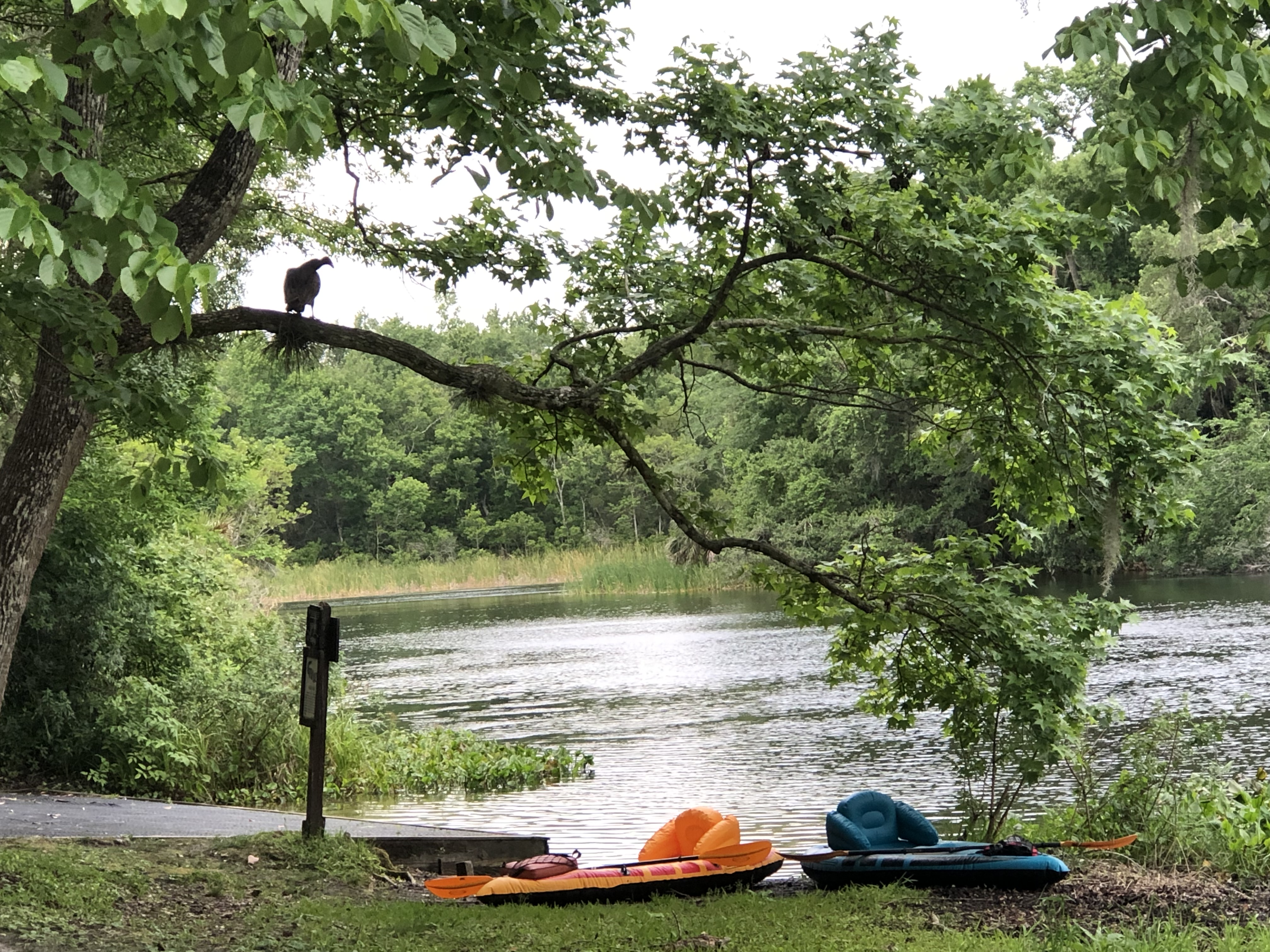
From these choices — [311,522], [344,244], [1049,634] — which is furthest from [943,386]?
[311,522]

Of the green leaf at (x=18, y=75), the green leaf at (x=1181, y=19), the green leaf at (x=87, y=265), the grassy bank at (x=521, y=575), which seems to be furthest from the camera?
the grassy bank at (x=521, y=575)

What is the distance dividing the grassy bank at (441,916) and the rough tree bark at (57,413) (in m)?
1.05

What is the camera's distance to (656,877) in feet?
23.2

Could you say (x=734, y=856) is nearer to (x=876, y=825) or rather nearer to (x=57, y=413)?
(x=876, y=825)

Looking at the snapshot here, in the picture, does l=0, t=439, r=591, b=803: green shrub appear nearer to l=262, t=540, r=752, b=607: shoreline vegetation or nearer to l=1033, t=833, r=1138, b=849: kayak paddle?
l=1033, t=833, r=1138, b=849: kayak paddle

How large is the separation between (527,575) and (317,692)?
44.0 metres

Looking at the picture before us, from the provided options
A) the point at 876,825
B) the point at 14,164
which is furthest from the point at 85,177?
the point at 876,825

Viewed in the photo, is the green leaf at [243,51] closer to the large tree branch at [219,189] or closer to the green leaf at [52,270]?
the green leaf at [52,270]

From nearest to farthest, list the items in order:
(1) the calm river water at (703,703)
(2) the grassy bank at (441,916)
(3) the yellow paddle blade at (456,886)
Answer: (2) the grassy bank at (441,916), (3) the yellow paddle blade at (456,886), (1) the calm river water at (703,703)

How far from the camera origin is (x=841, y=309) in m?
8.21

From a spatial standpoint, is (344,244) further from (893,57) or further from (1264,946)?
(1264,946)

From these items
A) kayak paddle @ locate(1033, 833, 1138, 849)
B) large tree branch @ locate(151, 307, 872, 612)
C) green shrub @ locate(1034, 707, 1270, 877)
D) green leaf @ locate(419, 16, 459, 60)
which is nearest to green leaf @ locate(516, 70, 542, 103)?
green leaf @ locate(419, 16, 459, 60)

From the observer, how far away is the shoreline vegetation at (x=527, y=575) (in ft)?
133

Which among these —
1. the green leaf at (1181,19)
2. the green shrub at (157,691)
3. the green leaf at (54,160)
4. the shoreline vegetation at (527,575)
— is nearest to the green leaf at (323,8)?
the green leaf at (54,160)
